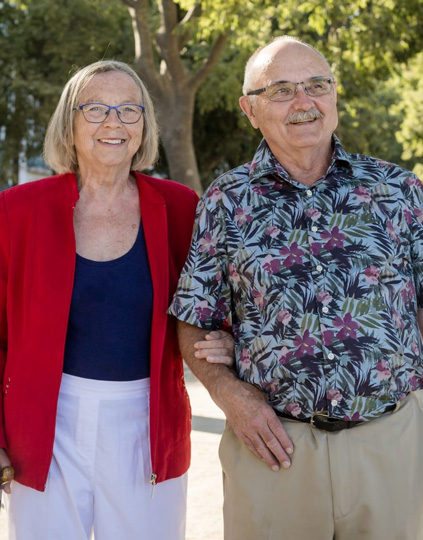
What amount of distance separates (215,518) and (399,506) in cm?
234

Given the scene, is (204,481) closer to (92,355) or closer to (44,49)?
(92,355)

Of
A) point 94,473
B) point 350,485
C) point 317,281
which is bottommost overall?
point 94,473

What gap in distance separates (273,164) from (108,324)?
2.76 ft

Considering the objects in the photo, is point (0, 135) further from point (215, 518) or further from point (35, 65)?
point (215, 518)

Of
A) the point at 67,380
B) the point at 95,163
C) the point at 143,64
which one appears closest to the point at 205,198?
the point at 95,163

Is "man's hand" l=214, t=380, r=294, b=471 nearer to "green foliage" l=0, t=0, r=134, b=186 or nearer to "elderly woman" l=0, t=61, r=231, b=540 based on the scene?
"elderly woman" l=0, t=61, r=231, b=540

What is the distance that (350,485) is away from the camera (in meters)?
2.49

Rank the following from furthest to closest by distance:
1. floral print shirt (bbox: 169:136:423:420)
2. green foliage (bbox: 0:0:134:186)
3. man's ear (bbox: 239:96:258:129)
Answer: green foliage (bbox: 0:0:134:186), man's ear (bbox: 239:96:258:129), floral print shirt (bbox: 169:136:423:420)

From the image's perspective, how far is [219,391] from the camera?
2.63m

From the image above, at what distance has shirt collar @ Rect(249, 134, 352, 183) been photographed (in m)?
2.65

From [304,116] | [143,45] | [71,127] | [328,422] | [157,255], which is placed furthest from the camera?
[143,45]

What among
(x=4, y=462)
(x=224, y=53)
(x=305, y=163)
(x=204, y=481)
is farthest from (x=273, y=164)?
(x=224, y=53)

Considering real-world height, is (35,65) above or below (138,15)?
below

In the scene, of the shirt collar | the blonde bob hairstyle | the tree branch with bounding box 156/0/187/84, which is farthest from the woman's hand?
the tree branch with bounding box 156/0/187/84
